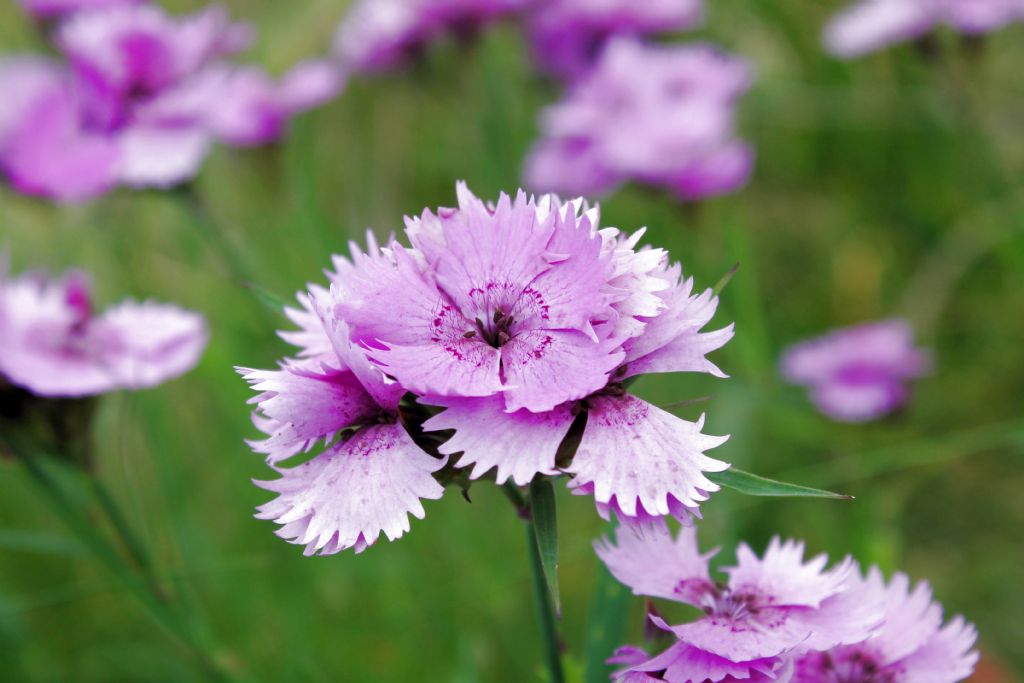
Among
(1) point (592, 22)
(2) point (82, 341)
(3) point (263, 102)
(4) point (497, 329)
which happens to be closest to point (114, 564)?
(2) point (82, 341)

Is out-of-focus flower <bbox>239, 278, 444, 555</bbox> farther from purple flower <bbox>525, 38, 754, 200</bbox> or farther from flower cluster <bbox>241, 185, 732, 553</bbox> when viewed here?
purple flower <bbox>525, 38, 754, 200</bbox>

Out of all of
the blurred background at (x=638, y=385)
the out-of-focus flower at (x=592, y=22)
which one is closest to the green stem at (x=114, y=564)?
the blurred background at (x=638, y=385)

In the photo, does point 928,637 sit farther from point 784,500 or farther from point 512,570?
point 784,500

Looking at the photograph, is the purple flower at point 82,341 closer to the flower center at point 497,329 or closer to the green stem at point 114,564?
the green stem at point 114,564

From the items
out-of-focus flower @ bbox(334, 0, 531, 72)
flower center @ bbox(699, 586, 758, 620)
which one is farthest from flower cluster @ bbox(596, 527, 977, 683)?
out-of-focus flower @ bbox(334, 0, 531, 72)

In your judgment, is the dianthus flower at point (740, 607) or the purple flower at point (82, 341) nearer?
the dianthus flower at point (740, 607)

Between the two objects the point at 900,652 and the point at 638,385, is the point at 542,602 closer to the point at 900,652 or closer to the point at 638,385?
the point at 900,652
